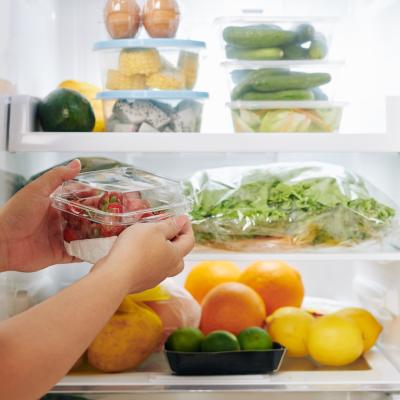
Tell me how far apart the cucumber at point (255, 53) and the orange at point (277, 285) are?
464mm

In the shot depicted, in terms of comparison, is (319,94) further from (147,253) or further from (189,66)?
(147,253)

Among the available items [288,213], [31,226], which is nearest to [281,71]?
[288,213]

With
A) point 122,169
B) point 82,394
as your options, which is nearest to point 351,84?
point 122,169

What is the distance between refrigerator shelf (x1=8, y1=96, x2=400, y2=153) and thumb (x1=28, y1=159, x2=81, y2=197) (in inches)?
13.2

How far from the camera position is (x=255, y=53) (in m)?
1.49

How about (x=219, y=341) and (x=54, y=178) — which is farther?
(x=219, y=341)

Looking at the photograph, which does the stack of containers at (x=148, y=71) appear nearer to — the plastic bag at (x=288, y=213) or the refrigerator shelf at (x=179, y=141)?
the refrigerator shelf at (x=179, y=141)

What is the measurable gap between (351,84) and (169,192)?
82 cm

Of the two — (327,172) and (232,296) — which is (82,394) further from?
(327,172)

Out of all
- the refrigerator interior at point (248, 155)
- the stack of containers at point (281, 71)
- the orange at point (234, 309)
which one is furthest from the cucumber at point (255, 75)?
the orange at point (234, 309)

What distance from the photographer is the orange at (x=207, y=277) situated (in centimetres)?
172

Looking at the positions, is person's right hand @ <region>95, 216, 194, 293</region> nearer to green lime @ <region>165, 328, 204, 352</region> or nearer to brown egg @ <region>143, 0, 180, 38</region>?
green lime @ <region>165, 328, 204, 352</region>

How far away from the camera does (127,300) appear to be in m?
1.53

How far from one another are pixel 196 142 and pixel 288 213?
0.73 ft
